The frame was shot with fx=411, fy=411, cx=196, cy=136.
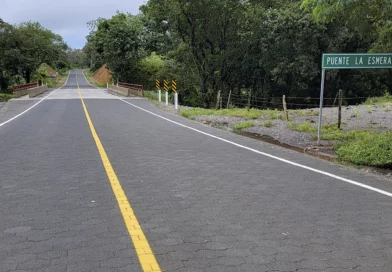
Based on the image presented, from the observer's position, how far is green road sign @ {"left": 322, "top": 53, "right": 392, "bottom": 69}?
1016cm

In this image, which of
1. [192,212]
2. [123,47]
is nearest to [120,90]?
[123,47]

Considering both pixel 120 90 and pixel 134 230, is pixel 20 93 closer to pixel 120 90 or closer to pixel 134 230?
pixel 120 90

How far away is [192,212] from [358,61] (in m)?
7.07

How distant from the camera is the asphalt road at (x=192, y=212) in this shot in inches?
153

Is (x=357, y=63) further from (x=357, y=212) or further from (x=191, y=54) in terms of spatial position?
(x=191, y=54)

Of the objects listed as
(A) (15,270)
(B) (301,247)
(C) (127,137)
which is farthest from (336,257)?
(C) (127,137)

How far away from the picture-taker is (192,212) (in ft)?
17.1

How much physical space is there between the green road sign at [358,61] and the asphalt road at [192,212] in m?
2.72

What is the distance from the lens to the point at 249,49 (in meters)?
39.3

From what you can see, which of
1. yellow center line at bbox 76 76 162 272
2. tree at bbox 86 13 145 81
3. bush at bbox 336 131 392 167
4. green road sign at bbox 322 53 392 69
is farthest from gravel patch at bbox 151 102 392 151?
tree at bbox 86 13 145 81

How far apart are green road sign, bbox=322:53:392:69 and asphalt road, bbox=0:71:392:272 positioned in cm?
272

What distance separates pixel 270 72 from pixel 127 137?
93.1 feet

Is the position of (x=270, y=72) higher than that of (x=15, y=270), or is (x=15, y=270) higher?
(x=270, y=72)

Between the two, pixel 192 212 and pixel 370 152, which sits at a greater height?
pixel 370 152
